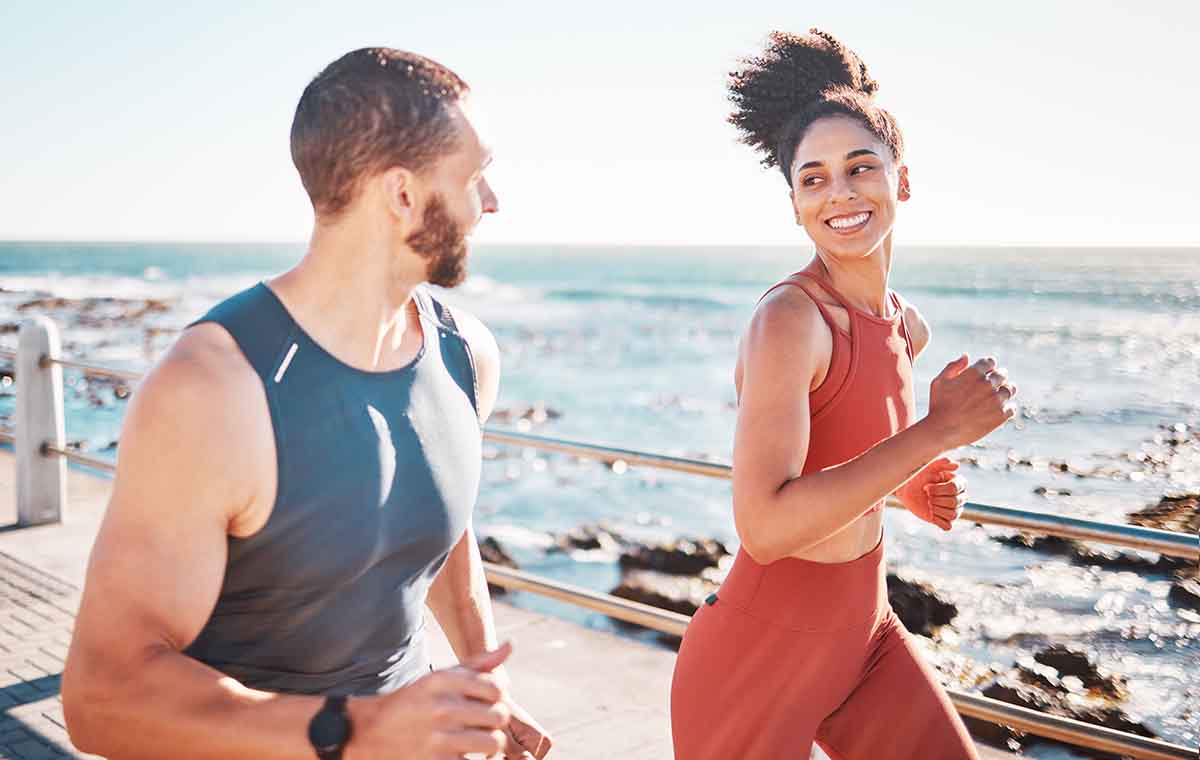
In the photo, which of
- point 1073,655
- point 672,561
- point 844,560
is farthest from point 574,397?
point 844,560

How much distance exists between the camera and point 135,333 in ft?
140

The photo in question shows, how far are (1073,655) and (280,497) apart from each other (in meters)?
9.23

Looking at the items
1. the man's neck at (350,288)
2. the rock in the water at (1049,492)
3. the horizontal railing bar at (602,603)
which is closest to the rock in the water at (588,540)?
the horizontal railing bar at (602,603)

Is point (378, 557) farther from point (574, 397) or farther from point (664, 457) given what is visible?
point (574, 397)

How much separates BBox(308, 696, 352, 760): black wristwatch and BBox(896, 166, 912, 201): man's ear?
67.8 inches

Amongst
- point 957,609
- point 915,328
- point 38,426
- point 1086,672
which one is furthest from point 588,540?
point 915,328

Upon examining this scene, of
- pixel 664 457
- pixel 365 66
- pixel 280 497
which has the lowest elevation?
pixel 664 457

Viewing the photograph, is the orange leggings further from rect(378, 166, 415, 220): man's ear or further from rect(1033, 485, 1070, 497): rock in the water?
rect(1033, 485, 1070, 497): rock in the water

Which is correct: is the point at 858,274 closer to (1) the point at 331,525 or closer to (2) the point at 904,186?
(2) the point at 904,186

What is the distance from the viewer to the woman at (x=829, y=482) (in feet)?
6.52

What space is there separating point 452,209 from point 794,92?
115 centimetres

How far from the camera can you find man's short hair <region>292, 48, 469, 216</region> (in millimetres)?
1654

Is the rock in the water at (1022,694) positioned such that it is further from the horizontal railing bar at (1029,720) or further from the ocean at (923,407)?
the horizontal railing bar at (1029,720)

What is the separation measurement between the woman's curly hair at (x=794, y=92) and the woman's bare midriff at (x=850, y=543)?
0.82m
